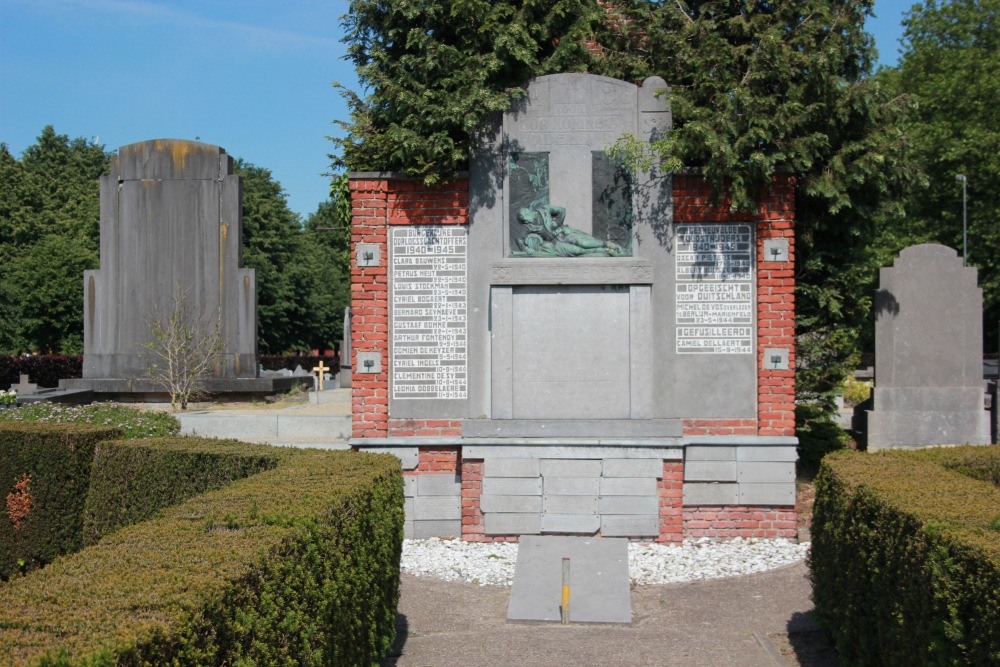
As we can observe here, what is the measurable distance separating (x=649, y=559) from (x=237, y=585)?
23.3 ft

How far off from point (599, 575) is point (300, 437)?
5.41 metres

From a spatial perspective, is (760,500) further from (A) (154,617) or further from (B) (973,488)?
(A) (154,617)

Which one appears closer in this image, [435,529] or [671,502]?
[671,502]

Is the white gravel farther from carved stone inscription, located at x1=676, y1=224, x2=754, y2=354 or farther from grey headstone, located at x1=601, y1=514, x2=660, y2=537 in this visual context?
carved stone inscription, located at x1=676, y1=224, x2=754, y2=354

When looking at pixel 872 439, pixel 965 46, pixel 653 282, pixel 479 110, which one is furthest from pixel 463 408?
pixel 965 46

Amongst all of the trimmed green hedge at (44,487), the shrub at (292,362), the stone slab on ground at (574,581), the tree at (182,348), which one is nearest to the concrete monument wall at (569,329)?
the stone slab on ground at (574,581)

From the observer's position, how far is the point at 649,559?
1029cm

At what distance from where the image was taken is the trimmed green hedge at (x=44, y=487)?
916cm

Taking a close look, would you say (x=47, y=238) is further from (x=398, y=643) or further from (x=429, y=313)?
(x=398, y=643)

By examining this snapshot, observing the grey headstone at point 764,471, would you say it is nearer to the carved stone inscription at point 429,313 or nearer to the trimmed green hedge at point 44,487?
the carved stone inscription at point 429,313

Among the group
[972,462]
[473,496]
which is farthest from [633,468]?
[972,462]

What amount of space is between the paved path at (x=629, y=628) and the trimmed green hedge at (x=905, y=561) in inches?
36.3

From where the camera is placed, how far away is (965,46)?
41406 millimetres

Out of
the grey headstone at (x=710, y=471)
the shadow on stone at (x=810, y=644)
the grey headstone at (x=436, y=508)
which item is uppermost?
the grey headstone at (x=710, y=471)
